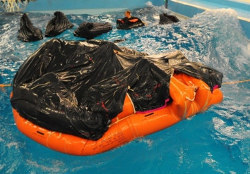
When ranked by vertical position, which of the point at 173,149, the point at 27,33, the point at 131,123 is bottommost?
the point at 173,149

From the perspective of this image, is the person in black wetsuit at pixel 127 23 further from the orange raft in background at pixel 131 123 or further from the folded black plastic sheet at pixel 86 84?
the orange raft in background at pixel 131 123

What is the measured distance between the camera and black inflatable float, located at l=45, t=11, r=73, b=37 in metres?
5.48

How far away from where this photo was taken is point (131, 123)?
2328 millimetres

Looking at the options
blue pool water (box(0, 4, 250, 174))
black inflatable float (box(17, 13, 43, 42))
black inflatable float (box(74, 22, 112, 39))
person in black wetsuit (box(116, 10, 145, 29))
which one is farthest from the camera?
person in black wetsuit (box(116, 10, 145, 29))

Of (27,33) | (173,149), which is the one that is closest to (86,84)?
(173,149)

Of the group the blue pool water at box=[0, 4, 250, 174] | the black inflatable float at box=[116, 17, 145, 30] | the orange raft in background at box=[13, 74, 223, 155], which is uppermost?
the black inflatable float at box=[116, 17, 145, 30]

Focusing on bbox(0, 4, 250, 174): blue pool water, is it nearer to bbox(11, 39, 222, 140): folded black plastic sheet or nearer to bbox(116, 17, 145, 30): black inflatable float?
bbox(11, 39, 222, 140): folded black plastic sheet

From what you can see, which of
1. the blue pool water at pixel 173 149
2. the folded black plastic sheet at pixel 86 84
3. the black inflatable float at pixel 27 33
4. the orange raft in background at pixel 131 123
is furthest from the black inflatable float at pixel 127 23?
the orange raft in background at pixel 131 123

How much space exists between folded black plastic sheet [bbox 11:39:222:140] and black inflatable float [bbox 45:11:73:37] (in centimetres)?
294

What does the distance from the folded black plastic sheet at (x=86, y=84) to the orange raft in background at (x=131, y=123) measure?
2.6 inches

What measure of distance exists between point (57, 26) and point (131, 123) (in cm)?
421

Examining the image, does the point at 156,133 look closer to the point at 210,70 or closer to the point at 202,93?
the point at 202,93

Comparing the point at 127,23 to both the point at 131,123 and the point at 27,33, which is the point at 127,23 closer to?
the point at 27,33

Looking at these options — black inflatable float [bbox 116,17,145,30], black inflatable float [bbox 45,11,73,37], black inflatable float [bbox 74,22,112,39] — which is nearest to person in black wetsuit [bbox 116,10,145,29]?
black inflatable float [bbox 116,17,145,30]
